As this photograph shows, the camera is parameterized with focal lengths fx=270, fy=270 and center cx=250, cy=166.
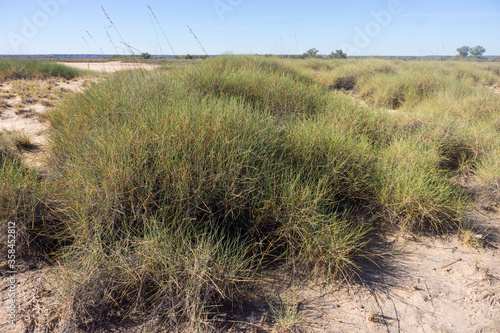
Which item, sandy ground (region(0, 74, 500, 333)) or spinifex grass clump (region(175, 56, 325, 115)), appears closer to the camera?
sandy ground (region(0, 74, 500, 333))

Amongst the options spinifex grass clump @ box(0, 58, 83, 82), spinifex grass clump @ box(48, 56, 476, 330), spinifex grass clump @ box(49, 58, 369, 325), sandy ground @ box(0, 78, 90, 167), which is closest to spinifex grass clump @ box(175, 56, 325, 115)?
spinifex grass clump @ box(48, 56, 476, 330)

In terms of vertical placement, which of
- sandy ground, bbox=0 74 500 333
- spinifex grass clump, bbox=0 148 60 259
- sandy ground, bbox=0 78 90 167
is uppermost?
sandy ground, bbox=0 78 90 167

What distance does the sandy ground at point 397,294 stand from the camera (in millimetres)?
1507

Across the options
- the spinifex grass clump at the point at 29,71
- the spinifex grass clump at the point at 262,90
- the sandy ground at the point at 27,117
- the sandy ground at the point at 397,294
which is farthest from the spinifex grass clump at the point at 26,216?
the spinifex grass clump at the point at 29,71

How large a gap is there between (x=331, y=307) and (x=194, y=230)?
98cm

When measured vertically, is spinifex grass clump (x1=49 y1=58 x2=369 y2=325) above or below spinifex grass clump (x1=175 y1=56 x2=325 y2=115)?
below

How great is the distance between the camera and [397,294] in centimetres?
172

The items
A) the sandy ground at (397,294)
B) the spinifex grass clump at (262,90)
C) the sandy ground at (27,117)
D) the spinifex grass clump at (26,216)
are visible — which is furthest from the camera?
the spinifex grass clump at (262,90)

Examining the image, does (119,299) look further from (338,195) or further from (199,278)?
(338,195)

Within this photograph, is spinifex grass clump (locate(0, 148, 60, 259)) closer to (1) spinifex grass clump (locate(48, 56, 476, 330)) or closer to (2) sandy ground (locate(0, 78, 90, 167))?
(1) spinifex grass clump (locate(48, 56, 476, 330))

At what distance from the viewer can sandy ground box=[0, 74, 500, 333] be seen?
1.51m

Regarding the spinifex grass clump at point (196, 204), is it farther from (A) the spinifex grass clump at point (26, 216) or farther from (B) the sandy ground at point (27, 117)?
(B) the sandy ground at point (27, 117)

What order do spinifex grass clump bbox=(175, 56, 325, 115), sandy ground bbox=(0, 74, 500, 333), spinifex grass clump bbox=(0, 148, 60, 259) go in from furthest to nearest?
1. spinifex grass clump bbox=(175, 56, 325, 115)
2. spinifex grass clump bbox=(0, 148, 60, 259)
3. sandy ground bbox=(0, 74, 500, 333)

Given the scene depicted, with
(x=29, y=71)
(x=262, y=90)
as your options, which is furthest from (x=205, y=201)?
(x=29, y=71)
